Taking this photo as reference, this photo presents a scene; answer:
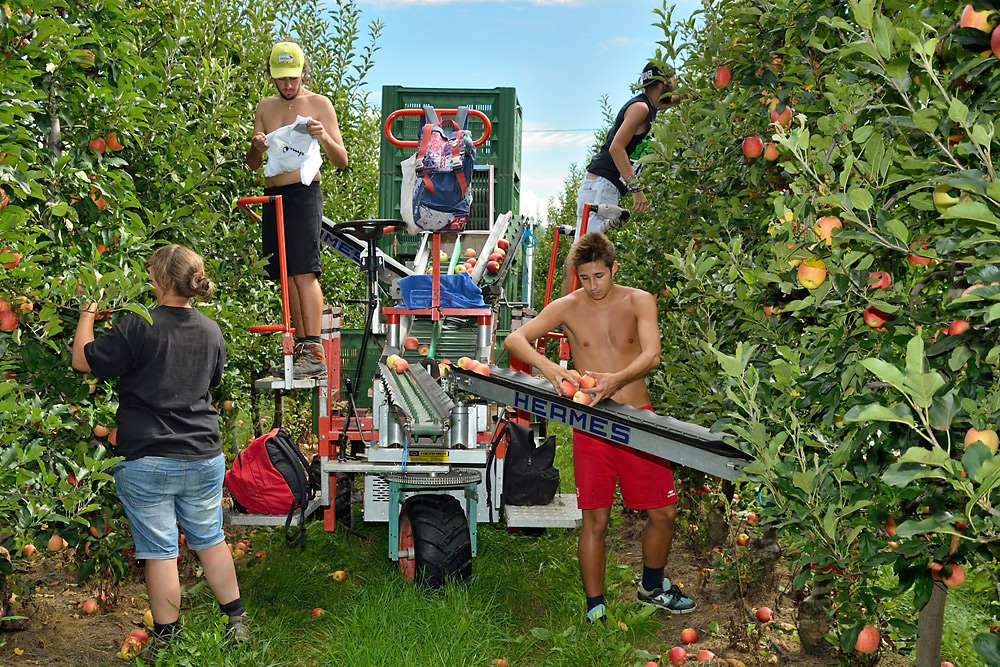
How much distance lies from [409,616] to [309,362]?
1821 millimetres

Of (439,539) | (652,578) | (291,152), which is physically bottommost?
(652,578)

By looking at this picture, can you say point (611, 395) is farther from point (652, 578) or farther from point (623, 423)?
point (652, 578)

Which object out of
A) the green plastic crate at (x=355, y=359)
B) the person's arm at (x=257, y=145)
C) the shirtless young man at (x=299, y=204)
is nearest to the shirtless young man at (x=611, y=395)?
the shirtless young man at (x=299, y=204)

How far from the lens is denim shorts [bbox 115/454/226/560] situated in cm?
374

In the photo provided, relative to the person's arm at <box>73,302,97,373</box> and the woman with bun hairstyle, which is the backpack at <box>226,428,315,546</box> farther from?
the person's arm at <box>73,302,97,373</box>

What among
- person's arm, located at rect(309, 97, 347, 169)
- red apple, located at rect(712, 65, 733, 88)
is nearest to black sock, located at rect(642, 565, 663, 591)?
red apple, located at rect(712, 65, 733, 88)

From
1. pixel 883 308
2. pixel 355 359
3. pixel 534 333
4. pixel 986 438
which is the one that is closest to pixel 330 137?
pixel 355 359

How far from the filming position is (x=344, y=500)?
562 centimetres

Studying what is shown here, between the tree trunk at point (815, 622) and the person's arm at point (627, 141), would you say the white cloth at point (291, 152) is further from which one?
the tree trunk at point (815, 622)

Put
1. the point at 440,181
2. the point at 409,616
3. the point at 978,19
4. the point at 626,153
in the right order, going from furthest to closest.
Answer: the point at 626,153 < the point at 440,181 < the point at 409,616 < the point at 978,19

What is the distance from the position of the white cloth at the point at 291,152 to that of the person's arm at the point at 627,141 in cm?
223

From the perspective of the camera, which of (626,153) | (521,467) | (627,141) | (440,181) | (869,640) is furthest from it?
(626,153)

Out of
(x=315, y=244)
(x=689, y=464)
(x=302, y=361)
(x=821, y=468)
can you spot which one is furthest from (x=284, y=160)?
(x=821, y=468)

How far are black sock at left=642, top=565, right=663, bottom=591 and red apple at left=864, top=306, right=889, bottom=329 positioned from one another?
9.69 feet
